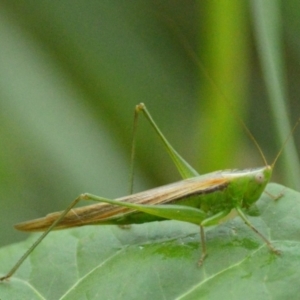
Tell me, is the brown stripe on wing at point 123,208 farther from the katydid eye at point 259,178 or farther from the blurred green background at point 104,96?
the blurred green background at point 104,96

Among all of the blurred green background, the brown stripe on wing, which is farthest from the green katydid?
the blurred green background

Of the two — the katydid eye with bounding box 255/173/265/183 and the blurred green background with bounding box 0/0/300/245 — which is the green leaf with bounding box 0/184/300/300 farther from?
the blurred green background with bounding box 0/0/300/245

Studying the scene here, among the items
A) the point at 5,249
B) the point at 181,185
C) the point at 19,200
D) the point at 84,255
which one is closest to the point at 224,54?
the point at 181,185

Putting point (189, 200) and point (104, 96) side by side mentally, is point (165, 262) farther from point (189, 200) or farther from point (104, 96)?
point (104, 96)

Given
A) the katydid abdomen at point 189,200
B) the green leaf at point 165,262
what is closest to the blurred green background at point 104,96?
the katydid abdomen at point 189,200

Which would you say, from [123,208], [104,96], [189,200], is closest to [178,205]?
[189,200]
